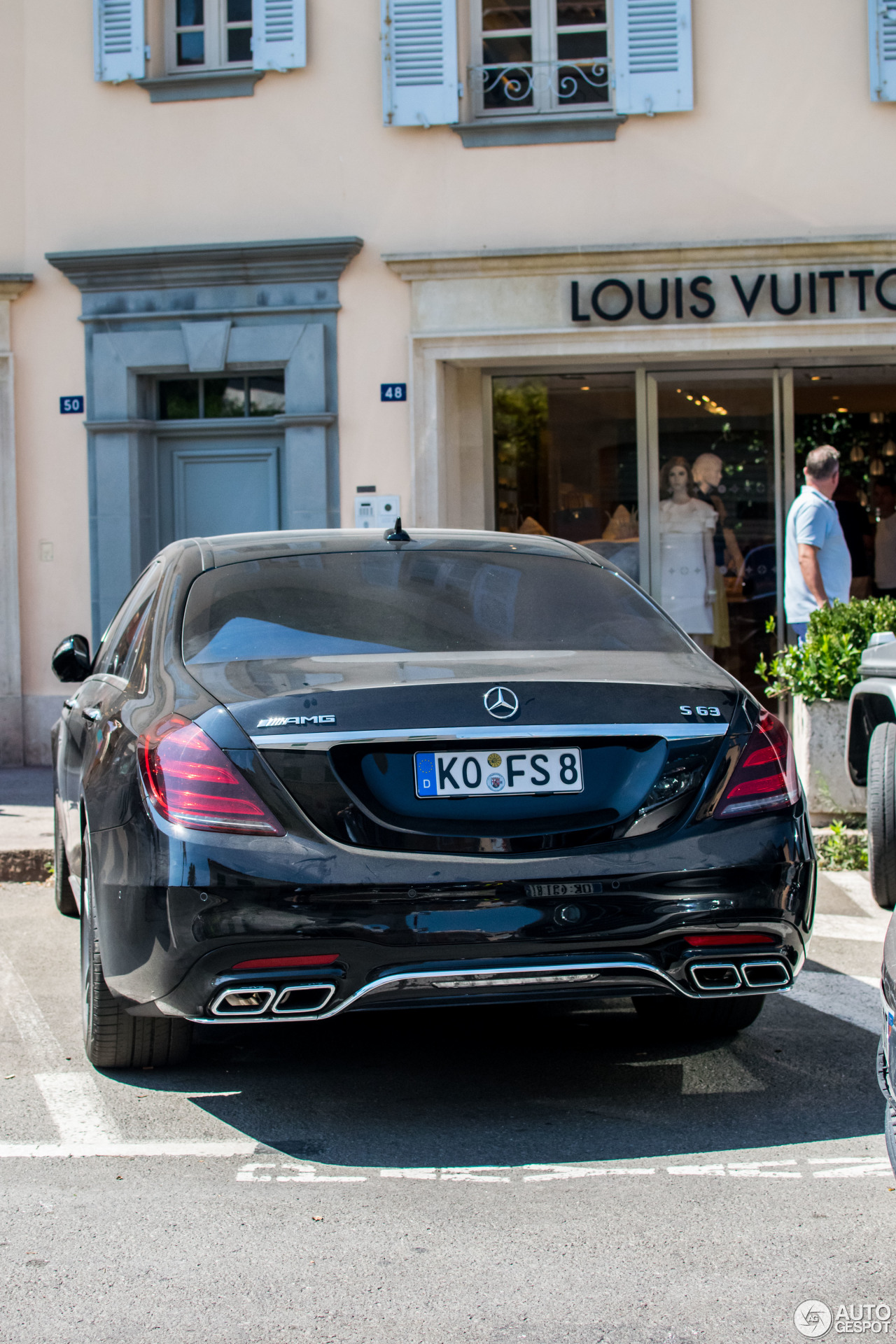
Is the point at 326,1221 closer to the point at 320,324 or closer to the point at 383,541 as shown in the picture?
the point at 383,541

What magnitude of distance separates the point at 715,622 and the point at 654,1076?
782 centimetres

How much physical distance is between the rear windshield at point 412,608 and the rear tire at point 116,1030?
0.72 metres

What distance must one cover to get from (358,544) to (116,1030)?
155 centimetres

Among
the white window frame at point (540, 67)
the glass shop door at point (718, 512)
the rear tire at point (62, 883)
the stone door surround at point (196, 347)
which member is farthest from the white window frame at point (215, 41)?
the rear tire at point (62, 883)

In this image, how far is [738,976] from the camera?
Answer: 340cm

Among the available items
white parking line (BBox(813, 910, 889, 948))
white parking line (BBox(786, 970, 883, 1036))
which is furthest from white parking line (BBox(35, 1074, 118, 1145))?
white parking line (BBox(813, 910, 889, 948))

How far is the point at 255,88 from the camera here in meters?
10.9

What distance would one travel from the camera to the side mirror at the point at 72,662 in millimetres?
5125

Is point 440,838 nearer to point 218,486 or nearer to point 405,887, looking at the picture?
point 405,887

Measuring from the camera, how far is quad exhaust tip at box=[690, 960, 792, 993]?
3363 mm

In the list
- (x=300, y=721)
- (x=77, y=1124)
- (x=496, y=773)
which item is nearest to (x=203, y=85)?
(x=300, y=721)

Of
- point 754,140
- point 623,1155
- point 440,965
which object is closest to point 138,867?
point 440,965

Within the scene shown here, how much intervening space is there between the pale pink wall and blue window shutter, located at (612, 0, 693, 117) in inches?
5.0

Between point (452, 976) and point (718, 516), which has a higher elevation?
point (718, 516)
